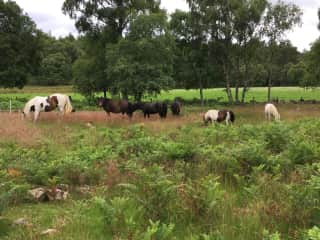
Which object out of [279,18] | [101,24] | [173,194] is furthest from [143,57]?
[173,194]

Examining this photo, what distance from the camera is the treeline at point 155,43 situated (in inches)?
1305

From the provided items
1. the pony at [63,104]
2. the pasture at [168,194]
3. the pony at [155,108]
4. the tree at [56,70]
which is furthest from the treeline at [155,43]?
the tree at [56,70]

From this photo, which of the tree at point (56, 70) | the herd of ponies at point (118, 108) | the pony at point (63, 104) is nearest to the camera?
the herd of ponies at point (118, 108)

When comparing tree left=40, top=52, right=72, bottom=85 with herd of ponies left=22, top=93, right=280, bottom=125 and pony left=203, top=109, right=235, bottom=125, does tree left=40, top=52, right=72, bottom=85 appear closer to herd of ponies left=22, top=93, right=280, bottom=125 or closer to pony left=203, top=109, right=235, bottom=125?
herd of ponies left=22, top=93, right=280, bottom=125

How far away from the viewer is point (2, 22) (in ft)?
151

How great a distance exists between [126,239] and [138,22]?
30468mm

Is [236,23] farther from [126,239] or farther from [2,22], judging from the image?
[126,239]

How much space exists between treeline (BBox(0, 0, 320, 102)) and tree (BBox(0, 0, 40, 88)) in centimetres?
11

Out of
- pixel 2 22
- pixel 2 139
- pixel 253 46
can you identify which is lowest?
pixel 2 139

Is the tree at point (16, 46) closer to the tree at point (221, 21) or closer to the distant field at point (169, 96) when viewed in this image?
the distant field at point (169, 96)

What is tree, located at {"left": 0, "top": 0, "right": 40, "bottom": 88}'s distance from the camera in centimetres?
4406

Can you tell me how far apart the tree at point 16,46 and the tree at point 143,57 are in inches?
632

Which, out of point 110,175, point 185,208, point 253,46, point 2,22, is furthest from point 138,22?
point 185,208

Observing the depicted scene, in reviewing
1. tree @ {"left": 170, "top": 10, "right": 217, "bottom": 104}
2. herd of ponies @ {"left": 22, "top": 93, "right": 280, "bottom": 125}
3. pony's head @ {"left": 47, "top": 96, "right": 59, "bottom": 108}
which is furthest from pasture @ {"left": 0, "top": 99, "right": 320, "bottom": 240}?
tree @ {"left": 170, "top": 10, "right": 217, "bottom": 104}
